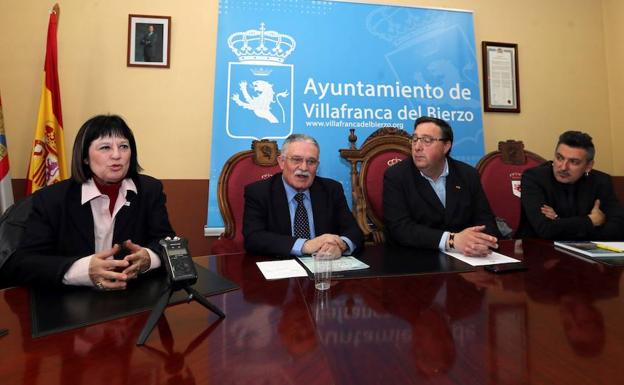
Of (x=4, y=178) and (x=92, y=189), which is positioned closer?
(x=92, y=189)

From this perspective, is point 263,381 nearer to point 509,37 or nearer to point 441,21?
point 441,21

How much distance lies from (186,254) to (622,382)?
0.94m

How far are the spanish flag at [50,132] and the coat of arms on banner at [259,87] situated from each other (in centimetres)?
124

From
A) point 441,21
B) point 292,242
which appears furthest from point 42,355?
point 441,21

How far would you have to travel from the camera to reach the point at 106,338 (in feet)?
2.47

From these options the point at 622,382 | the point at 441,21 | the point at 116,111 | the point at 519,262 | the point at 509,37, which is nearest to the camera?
the point at 622,382

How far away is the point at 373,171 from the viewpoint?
7.98ft

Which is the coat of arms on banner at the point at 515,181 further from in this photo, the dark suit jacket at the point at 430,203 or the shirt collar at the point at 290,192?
the shirt collar at the point at 290,192

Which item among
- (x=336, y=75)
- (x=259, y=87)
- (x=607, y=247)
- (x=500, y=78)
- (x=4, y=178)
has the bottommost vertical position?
(x=607, y=247)

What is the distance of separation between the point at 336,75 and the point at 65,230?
2.31 metres

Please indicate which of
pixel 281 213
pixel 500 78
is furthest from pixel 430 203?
pixel 500 78

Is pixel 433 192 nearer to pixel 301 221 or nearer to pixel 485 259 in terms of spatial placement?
pixel 485 259

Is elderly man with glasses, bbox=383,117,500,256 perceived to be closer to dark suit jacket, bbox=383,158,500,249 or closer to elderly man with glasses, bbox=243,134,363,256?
dark suit jacket, bbox=383,158,500,249

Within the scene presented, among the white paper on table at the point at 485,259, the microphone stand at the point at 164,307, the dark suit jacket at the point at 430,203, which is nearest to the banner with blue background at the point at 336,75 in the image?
the dark suit jacket at the point at 430,203
